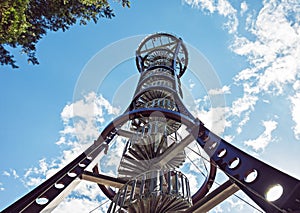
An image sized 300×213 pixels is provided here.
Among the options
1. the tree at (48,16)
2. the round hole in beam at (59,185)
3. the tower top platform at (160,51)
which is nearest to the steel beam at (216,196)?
the round hole in beam at (59,185)

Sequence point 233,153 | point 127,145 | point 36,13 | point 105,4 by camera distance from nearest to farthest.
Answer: point 233,153 < point 36,13 < point 105,4 < point 127,145

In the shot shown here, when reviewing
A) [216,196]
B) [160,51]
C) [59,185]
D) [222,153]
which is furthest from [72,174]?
[160,51]

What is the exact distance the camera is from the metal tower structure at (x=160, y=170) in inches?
173

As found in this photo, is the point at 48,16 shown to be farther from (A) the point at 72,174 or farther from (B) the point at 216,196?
(B) the point at 216,196

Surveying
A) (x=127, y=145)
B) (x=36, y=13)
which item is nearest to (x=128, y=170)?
(x=127, y=145)

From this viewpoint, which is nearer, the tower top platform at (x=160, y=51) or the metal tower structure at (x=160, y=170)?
the metal tower structure at (x=160, y=170)

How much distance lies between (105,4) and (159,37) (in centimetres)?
934

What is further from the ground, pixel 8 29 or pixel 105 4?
pixel 105 4

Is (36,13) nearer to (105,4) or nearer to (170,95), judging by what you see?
(105,4)

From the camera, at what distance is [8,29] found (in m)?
4.55

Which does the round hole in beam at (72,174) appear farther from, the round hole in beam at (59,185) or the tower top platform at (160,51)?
the tower top platform at (160,51)

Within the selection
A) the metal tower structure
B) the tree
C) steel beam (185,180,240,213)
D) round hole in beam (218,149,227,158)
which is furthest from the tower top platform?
steel beam (185,180,240,213)

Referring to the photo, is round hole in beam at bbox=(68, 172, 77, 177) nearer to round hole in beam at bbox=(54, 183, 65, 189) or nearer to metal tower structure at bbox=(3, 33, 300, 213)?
metal tower structure at bbox=(3, 33, 300, 213)

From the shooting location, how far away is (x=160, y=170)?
714 cm
